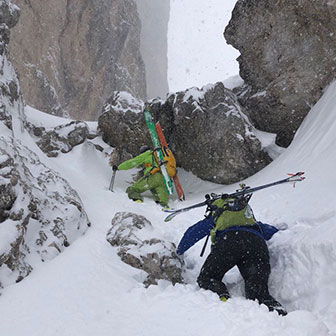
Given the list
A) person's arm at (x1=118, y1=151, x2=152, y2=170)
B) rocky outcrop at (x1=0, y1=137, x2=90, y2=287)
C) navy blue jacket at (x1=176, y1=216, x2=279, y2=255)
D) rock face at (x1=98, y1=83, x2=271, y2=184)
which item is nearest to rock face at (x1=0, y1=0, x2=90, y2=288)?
rocky outcrop at (x1=0, y1=137, x2=90, y2=287)

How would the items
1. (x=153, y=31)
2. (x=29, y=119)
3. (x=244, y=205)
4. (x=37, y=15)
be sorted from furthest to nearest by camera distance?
(x=153, y=31), (x=37, y=15), (x=29, y=119), (x=244, y=205)

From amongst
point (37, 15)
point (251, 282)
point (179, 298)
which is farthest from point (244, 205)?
point (37, 15)

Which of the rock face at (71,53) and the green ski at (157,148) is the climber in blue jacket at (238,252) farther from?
the rock face at (71,53)

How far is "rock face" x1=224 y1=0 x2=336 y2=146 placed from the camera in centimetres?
992

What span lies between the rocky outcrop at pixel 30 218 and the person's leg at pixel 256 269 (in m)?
2.47

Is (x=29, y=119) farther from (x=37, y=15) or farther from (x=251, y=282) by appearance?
(x=37, y=15)

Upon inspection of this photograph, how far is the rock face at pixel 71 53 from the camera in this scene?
2164cm

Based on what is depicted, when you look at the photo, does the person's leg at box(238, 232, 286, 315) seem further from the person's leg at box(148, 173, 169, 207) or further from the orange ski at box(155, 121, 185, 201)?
the orange ski at box(155, 121, 185, 201)

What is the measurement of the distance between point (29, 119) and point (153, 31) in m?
42.8

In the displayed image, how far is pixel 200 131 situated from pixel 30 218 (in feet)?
24.3

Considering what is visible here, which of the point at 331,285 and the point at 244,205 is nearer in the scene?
the point at 331,285

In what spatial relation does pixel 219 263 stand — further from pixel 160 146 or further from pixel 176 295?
pixel 160 146

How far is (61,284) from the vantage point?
3568mm

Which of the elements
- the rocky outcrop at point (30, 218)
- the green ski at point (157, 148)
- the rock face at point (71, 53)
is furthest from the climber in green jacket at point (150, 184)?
the rock face at point (71, 53)
